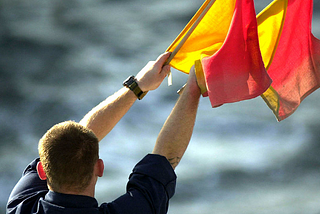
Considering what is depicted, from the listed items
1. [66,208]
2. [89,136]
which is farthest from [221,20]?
[66,208]

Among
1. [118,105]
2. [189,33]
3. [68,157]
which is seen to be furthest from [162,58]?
[68,157]

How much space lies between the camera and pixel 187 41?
104 inches

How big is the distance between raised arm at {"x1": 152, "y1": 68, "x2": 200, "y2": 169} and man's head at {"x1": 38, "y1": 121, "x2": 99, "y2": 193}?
0.33 metres

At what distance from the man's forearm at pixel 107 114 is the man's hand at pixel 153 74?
0.09 meters

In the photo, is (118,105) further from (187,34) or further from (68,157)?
(68,157)

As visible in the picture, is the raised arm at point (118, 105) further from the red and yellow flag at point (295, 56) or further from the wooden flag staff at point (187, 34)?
the red and yellow flag at point (295, 56)

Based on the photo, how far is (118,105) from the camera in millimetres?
2305

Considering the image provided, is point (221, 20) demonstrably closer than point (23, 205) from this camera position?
No

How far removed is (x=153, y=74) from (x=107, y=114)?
1.18 ft

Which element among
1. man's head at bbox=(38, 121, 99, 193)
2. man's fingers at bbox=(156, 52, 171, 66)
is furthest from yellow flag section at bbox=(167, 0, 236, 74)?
man's head at bbox=(38, 121, 99, 193)

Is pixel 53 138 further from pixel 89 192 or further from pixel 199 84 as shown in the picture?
pixel 199 84

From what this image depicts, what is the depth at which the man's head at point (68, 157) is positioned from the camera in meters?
1.48

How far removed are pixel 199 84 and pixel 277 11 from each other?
1.15 metres

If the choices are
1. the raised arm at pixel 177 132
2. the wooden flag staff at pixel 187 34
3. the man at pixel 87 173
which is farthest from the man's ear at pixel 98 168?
the wooden flag staff at pixel 187 34
